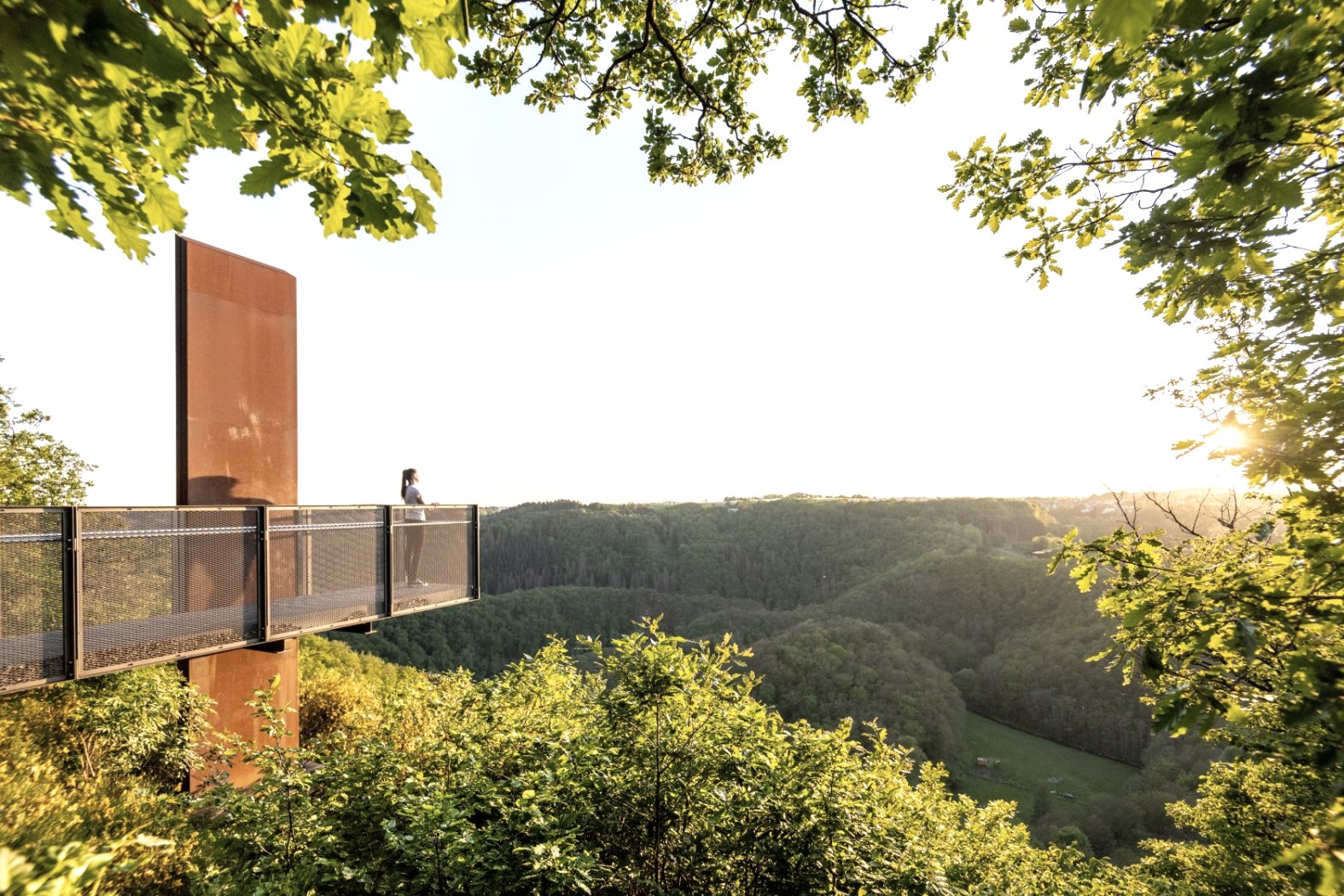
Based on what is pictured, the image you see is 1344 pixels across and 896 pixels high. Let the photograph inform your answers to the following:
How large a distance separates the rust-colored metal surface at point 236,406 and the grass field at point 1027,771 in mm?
→ 63777

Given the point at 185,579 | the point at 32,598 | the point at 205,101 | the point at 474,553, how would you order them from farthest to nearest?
the point at 474,553, the point at 185,579, the point at 32,598, the point at 205,101

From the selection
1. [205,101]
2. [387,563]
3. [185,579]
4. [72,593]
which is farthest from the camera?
[387,563]

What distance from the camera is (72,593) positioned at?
4.04 m

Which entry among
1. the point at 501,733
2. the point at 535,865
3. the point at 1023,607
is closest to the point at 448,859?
the point at 535,865

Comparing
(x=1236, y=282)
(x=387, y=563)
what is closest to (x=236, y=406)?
(x=387, y=563)

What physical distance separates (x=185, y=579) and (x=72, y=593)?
2.49ft

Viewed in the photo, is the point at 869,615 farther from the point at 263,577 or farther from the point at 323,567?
the point at 263,577

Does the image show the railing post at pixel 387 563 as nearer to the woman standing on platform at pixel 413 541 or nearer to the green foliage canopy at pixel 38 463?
the woman standing on platform at pixel 413 541

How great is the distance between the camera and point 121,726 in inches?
265

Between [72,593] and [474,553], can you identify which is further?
[474,553]

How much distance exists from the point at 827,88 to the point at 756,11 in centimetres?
95

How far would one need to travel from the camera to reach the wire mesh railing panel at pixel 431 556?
7031mm

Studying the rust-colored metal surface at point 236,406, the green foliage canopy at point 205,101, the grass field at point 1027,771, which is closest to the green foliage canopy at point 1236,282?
the green foliage canopy at point 205,101

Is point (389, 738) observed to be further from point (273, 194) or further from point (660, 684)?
point (273, 194)
